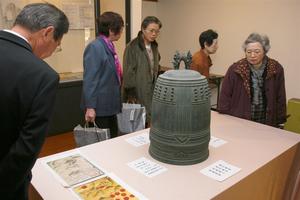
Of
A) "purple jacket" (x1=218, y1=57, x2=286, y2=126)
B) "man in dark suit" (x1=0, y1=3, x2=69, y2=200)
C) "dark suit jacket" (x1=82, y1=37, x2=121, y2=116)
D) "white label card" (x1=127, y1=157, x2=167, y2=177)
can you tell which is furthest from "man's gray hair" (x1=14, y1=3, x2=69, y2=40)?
"purple jacket" (x1=218, y1=57, x2=286, y2=126)

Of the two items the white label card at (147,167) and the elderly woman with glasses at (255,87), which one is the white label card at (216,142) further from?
the elderly woman with glasses at (255,87)

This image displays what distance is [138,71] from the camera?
2.70 m

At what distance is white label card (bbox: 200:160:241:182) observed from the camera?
117cm

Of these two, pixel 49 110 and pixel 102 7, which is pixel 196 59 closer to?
pixel 102 7

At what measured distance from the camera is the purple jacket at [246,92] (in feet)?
6.67

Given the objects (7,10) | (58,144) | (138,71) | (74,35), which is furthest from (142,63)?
(7,10)

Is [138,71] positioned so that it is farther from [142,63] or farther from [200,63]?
[200,63]

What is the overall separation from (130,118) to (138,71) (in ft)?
1.53

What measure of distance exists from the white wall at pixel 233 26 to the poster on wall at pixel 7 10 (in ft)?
8.55

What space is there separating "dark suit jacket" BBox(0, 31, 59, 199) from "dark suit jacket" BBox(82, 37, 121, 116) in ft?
3.49

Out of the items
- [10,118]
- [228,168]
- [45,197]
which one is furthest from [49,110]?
[228,168]

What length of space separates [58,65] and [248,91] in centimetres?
221

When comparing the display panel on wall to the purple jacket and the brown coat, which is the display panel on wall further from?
the purple jacket

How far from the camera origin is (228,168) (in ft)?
4.07
